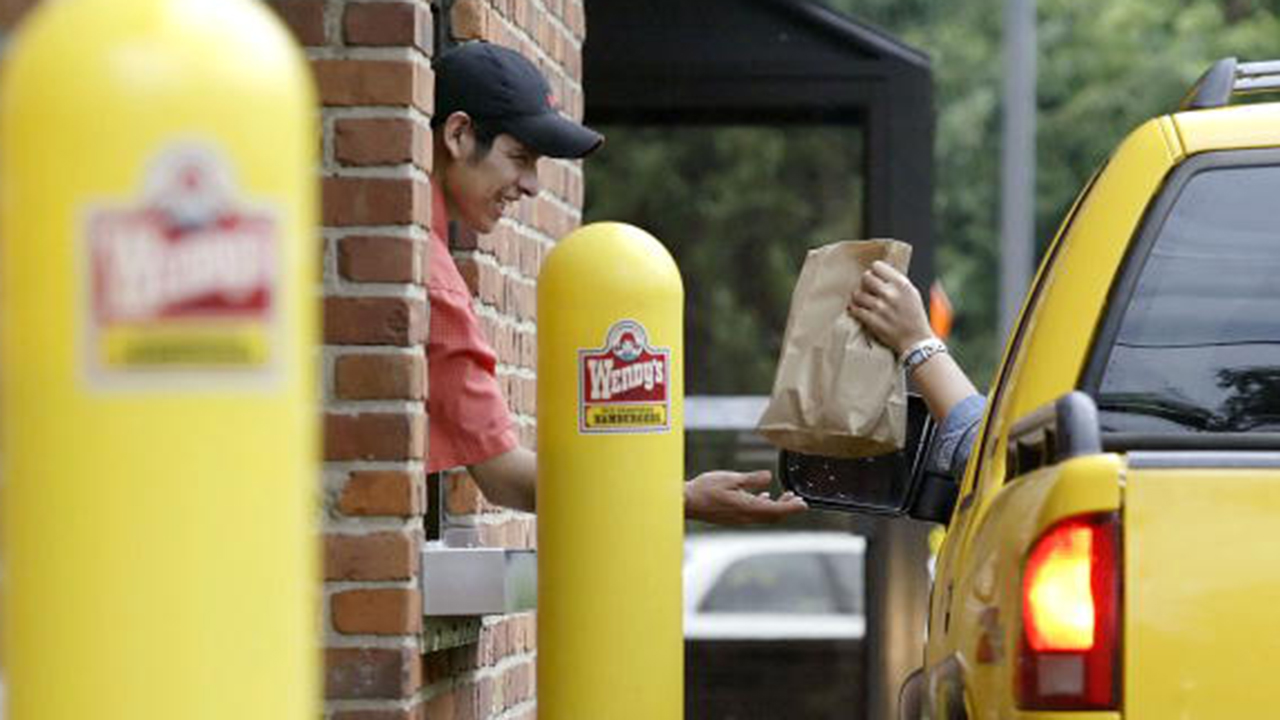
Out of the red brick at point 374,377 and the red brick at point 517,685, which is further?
the red brick at point 517,685

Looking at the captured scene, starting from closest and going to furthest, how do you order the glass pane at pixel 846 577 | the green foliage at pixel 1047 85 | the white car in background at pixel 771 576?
1. the white car in background at pixel 771 576
2. the glass pane at pixel 846 577
3. the green foliage at pixel 1047 85

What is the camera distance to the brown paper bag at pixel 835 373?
607 cm

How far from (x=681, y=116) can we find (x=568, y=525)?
5106mm

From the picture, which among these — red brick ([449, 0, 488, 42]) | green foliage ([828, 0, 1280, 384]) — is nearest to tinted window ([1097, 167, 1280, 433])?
red brick ([449, 0, 488, 42])

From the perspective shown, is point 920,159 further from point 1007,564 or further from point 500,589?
point 1007,564

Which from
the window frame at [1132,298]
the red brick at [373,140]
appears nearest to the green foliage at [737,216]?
the red brick at [373,140]

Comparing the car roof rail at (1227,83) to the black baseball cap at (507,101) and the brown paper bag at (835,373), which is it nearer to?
the brown paper bag at (835,373)

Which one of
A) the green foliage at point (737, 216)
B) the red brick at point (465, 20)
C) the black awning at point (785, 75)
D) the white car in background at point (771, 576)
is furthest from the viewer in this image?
the white car in background at point (771, 576)

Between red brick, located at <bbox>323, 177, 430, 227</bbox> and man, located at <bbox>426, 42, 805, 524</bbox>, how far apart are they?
0.32 meters

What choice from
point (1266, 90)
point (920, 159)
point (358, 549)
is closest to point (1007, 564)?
point (1266, 90)

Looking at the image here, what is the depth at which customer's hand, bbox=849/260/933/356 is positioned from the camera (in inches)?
239

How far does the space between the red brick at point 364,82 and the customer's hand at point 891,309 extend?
2.88 ft

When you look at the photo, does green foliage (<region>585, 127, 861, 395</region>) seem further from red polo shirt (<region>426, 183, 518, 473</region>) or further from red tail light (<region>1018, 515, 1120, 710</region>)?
red tail light (<region>1018, 515, 1120, 710</region>)

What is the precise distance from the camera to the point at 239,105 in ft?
9.48
